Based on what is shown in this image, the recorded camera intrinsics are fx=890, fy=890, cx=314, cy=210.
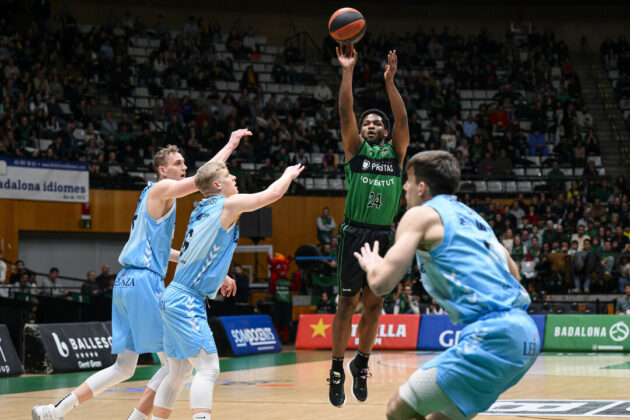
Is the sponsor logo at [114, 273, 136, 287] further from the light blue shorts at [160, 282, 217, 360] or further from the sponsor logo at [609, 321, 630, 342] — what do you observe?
the sponsor logo at [609, 321, 630, 342]

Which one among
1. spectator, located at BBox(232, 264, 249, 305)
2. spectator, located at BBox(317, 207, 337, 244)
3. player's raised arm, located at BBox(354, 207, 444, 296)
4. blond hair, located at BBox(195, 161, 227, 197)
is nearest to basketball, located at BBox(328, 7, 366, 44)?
blond hair, located at BBox(195, 161, 227, 197)

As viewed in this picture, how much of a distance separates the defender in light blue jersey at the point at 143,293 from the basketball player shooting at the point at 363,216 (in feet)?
4.23

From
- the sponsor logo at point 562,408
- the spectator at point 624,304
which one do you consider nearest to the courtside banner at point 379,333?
A: the spectator at point 624,304

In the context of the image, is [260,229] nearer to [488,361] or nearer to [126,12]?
[126,12]

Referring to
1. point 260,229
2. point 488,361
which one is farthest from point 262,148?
point 488,361

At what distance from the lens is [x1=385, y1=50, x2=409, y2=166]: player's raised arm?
25.0ft

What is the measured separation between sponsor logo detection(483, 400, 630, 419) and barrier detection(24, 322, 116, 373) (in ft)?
24.2

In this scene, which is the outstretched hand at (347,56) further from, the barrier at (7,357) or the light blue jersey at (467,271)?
the barrier at (7,357)

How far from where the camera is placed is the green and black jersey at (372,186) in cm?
786

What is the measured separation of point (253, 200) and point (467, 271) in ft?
6.87

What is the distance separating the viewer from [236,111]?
86.1 feet

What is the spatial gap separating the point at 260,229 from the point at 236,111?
213 inches

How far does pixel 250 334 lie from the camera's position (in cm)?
1831

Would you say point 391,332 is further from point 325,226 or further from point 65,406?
point 65,406
